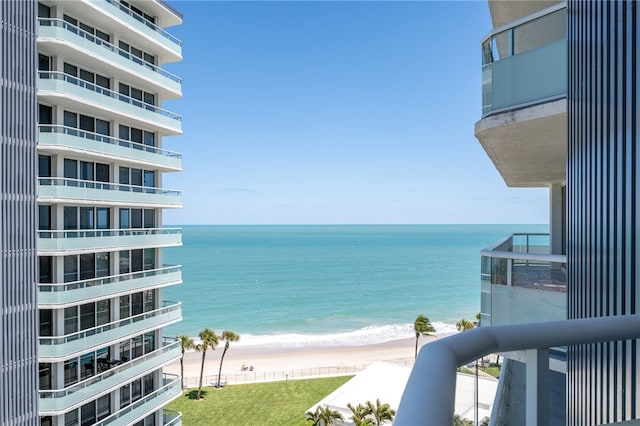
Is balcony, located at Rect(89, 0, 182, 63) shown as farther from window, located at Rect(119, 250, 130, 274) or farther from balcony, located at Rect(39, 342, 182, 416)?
balcony, located at Rect(39, 342, 182, 416)

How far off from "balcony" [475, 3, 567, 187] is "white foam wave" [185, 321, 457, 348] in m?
42.0

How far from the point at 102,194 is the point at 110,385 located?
23.0ft

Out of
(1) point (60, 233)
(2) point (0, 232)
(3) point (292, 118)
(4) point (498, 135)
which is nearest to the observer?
(4) point (498, 135)

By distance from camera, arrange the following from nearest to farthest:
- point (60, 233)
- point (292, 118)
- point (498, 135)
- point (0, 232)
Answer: point (498, 135) < point (0, 232) < point (60, 233) < point (292, 118)

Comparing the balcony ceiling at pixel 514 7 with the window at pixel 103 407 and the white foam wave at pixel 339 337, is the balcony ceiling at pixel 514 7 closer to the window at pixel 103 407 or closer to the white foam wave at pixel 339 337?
the window at pixel 103 407

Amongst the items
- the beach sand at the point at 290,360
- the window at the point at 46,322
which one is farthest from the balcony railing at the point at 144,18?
the beach sand at the point at 290,360

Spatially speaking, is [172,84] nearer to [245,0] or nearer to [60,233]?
[60,233]

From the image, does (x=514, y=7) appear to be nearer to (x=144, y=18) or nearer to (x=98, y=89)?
(x=98, y=89)

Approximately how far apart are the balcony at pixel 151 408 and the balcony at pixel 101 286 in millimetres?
4440

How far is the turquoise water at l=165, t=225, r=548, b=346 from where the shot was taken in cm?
5266

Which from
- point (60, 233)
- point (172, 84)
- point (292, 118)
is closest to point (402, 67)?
point (292, 118)

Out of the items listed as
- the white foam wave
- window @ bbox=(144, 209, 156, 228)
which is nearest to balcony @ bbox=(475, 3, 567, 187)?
window @ bbox=(144, 209, 156, 228)

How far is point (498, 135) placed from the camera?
22.6 feet

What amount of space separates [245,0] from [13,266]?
76654mm
